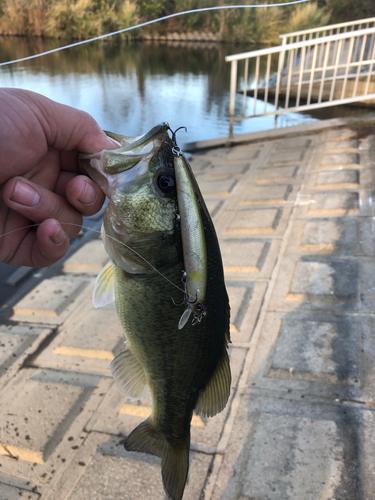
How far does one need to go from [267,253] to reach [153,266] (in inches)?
108

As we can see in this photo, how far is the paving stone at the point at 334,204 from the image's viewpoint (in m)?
4.37

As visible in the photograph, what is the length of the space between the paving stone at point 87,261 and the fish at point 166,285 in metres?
2.54

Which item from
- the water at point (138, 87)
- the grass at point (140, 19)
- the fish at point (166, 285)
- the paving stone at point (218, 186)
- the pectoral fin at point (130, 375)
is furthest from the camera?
the grass at point (140, 19)

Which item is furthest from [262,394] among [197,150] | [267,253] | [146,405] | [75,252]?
[197,150]

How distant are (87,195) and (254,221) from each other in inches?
125

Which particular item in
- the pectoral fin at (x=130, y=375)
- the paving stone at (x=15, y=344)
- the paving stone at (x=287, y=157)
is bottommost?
the paving stone at (x=15, y=344)

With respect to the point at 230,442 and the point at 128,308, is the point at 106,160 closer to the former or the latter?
the point at 128,308

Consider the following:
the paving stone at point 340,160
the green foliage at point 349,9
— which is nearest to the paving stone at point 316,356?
the paving stone at point 340,160

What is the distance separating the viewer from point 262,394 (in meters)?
2.35

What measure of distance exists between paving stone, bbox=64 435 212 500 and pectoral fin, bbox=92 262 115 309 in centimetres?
114

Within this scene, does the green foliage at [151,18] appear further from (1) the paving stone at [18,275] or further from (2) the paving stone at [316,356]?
(2) the paving stone at [316,356]

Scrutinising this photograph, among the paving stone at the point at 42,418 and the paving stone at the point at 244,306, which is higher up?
the paving stone at the point at 244,306

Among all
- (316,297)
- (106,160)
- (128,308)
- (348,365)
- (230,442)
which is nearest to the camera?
(106,160)

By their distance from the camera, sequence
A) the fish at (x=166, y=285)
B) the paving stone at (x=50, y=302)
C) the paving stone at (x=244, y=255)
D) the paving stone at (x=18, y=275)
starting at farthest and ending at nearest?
the paving stone at (x=18, y=275) < the paving stone at (x=244, y=255) < the paving stone at (x=50, y=302) < the fish at (x=166, y=285)
